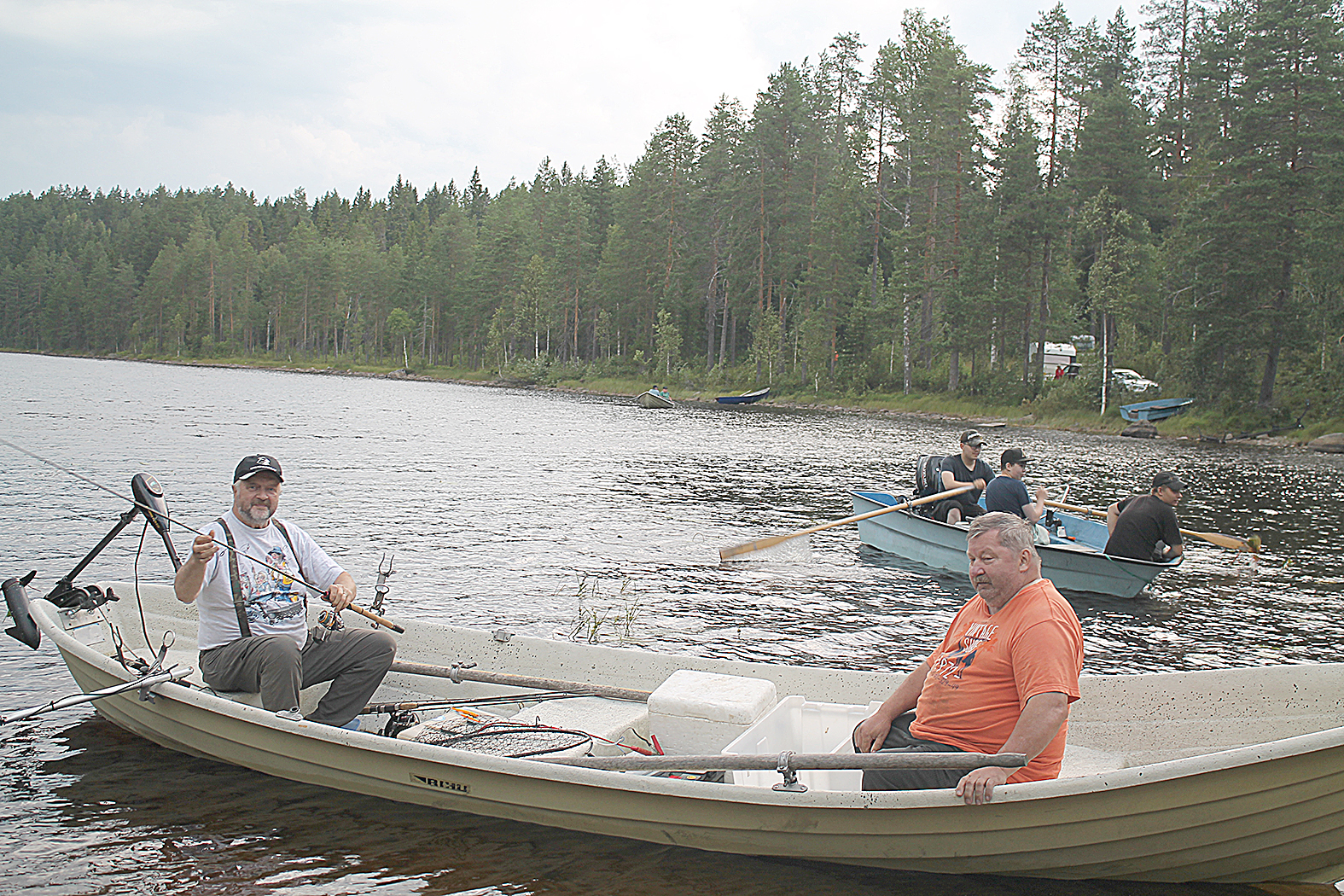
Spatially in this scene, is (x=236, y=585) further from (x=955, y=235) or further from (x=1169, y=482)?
(x=955, y=235)

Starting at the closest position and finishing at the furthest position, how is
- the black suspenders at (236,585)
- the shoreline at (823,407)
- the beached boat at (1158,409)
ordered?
the black suspenders at (236,585) < the shoreline at (823,407) < the beached boat at (1158,409)

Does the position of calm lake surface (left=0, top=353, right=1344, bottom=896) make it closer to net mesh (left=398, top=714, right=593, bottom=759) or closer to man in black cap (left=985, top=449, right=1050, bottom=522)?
net mesh (left=398, top=714, right=593, bottom=759)

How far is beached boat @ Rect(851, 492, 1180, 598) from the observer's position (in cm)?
1184

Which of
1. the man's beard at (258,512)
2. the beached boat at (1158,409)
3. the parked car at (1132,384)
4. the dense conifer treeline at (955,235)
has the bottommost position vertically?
the man's beard at (258,512)

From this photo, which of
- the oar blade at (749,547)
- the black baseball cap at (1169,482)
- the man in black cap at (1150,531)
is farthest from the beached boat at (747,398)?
the black baseball cap at (1169,482)

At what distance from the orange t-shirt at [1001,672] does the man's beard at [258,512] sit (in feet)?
13.2

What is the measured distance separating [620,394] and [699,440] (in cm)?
3317

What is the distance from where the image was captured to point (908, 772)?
491 centimetres

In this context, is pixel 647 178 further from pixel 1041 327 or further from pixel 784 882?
pixel 784 882

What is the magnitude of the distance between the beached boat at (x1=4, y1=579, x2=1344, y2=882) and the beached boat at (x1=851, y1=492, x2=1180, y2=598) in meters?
6.07

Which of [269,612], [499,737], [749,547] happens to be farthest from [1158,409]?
[269,612]

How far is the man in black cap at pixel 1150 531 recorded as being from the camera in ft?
38.0

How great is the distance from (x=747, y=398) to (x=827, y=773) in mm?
52610

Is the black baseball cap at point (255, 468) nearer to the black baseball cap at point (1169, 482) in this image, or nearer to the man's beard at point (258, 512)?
the man's beard at point (258, 512)
